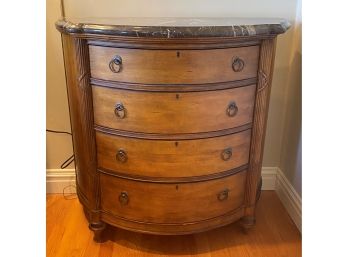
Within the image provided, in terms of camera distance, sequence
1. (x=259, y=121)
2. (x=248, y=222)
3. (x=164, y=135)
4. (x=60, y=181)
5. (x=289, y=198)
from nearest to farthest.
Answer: (x=164, y=135) → (x=259, y=121) → (x=248, y=222) → (x=289, y=198) → (x=60, y=181)

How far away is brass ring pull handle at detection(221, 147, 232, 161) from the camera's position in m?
A: 1.34

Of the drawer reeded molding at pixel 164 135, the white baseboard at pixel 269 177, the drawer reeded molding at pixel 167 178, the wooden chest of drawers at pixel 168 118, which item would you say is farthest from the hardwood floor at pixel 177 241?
the drawer reeded molding at pixel 164 135

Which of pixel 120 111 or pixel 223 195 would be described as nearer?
pixel 120 111

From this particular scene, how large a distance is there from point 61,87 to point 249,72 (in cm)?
103

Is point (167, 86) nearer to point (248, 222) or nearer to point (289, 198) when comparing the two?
point (248, 222)

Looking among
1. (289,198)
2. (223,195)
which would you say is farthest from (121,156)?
(289,198)

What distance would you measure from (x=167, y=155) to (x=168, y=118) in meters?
0.16

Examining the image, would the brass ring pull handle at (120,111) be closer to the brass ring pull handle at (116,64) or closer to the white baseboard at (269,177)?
the brass ring pull handle at (116,64)

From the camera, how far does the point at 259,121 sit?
4.49 feet

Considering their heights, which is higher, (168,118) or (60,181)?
(168,118)

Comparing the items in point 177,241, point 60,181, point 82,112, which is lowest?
point 177,241

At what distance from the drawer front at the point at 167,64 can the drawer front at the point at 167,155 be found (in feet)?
0.81
